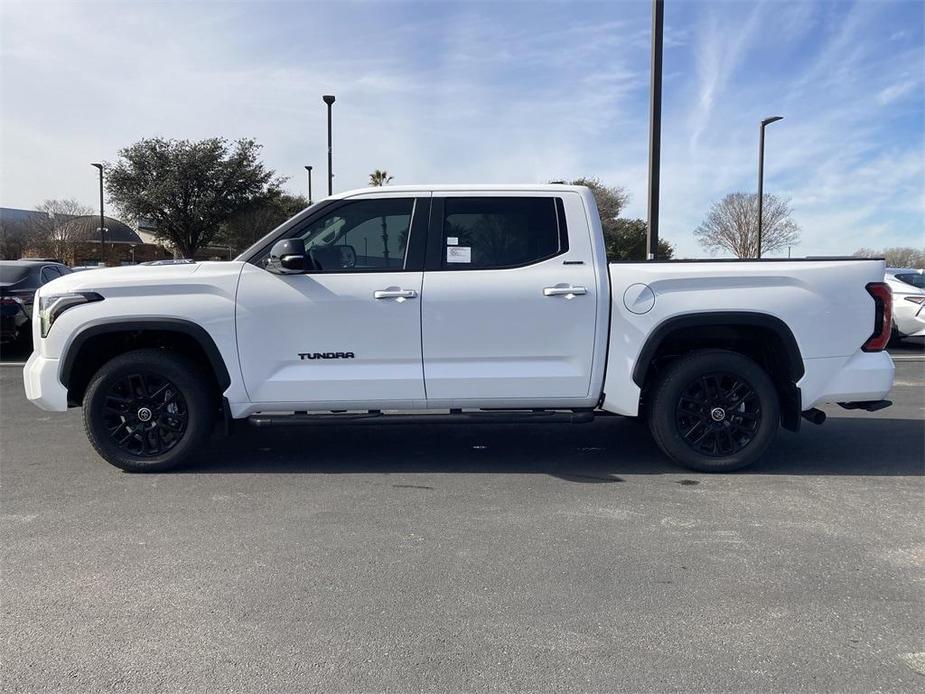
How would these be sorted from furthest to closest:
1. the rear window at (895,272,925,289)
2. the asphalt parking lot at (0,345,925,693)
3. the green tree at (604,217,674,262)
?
the green tree at (604,217,674,262) < the rear window at (895,272,925,289) < the asphalt parking lot at (0,345,925,693)

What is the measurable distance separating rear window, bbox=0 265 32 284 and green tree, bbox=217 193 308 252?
21844 mm

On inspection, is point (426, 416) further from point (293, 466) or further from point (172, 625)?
point (172, 625)

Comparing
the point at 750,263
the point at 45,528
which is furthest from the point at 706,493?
the point at 45,528

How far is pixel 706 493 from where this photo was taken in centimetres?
469

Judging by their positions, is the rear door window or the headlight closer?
the headlight

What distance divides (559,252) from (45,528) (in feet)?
12.2

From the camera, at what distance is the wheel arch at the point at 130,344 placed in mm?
4902

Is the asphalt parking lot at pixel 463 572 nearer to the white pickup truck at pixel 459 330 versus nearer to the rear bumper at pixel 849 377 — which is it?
the white pickup truck at pixel 459 330

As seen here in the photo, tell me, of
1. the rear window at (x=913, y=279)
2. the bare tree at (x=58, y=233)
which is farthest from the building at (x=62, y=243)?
the rear window at (x=913, y=279)

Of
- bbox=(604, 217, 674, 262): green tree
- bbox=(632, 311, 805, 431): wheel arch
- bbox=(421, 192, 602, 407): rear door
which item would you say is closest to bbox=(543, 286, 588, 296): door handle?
bbox=(421, 192, 602, 407): rear door

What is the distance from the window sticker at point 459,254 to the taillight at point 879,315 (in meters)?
2.79

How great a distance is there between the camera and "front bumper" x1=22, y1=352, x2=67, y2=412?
4.99 meters

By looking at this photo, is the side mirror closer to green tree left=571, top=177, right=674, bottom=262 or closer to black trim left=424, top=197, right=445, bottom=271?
black trim left=424, top=197, right=445, bottom=271

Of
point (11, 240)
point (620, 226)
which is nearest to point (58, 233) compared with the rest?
point (11, 240)
